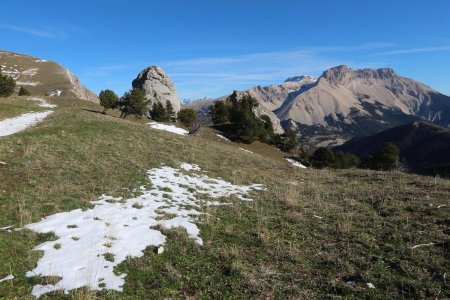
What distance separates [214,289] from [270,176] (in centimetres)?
1877

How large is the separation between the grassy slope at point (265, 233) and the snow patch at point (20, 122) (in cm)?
1051

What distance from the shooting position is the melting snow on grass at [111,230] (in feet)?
32.2

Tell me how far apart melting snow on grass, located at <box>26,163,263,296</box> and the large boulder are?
8852 centimetres

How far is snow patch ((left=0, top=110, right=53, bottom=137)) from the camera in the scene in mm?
35019

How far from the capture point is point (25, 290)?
8.77 metres

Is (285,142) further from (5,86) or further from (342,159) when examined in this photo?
(5,86)

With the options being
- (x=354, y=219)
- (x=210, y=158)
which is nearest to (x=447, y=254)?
(x=354, y=219)

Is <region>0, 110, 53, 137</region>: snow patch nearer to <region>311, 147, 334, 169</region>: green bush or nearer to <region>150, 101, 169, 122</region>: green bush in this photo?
<region>150, 101, 169, 122</region>: green bush

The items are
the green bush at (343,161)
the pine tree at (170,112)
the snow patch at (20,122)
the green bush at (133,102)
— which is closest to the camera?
the snow patch at (20,122)

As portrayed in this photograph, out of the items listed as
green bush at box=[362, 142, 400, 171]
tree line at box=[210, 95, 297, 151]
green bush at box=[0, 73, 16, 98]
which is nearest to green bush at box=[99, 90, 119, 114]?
green bush at box=[0, 73, 16, 98]

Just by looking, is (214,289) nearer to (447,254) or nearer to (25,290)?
(25,290)

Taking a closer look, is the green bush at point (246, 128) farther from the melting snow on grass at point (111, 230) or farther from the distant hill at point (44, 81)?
the distant hill at point (44, 81)

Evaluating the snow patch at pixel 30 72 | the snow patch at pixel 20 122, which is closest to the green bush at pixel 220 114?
the snow patch at pixel 20 122

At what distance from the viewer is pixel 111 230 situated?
13.2m
